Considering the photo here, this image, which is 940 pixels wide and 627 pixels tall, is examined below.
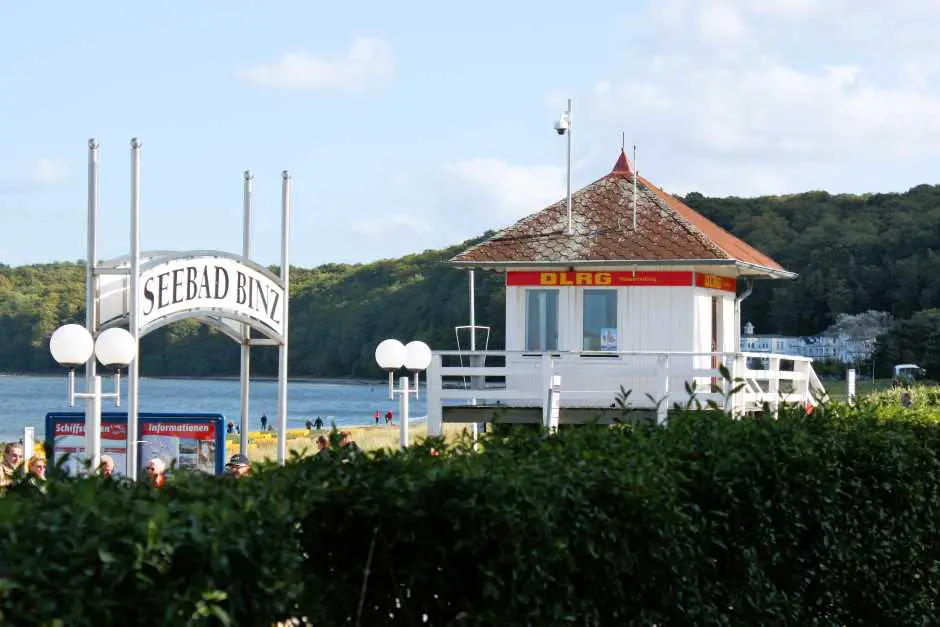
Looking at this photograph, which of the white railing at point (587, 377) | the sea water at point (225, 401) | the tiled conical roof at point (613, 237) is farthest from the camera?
the sea water at point (225, 401)

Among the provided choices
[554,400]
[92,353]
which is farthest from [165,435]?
[554,400]

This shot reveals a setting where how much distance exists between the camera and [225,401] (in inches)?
4577

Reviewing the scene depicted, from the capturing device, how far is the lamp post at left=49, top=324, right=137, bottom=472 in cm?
1280

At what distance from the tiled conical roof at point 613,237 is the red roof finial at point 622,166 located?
684 mm

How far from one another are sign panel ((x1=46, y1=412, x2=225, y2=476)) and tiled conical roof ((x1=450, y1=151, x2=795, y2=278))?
7.99 m

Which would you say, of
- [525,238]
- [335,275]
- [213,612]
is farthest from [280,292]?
[335,275]

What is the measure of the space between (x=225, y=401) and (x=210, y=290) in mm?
102170

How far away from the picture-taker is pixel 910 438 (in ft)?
26.5

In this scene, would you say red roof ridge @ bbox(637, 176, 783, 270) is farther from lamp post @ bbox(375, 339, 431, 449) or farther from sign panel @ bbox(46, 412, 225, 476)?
sign panel @ bbox(46, 412, 225, 476)

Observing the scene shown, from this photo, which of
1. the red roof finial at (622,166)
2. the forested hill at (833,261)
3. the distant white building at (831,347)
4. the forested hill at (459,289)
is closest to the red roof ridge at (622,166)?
the red roof finial at (622,166)

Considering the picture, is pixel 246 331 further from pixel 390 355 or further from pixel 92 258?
pixel 92 258

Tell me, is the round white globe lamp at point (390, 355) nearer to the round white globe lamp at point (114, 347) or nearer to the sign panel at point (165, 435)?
the sign panel at point (165, 435)

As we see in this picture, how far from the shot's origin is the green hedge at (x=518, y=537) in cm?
353

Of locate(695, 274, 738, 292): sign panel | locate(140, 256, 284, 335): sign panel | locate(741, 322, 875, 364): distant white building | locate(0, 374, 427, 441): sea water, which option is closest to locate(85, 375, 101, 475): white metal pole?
locate(140, 256, 284, 335): sign panel
